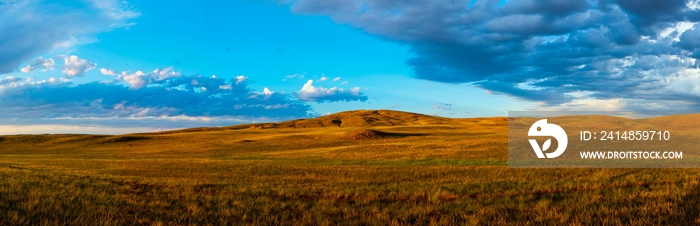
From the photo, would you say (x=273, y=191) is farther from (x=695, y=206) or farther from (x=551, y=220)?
(x=695, y=206)

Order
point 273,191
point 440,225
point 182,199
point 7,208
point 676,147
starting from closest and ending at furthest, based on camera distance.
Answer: point 440,225 < point 7,208 < point 182,199 < point 273,191 < point 676,147

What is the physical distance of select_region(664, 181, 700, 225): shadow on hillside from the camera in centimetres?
868

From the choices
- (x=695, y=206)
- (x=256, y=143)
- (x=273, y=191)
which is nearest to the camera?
(x=695, y=206)

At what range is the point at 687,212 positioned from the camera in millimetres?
9445

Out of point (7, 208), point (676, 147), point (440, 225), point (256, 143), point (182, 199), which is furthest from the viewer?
point (256, 143)

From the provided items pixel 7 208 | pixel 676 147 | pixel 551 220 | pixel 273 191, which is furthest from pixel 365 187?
pixel 676 147

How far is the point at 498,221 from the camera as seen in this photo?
8875 millimetres

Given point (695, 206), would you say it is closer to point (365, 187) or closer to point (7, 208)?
point (365, 187)

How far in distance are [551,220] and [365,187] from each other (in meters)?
7.56

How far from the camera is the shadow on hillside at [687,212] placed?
28.5 feet

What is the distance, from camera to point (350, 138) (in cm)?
7806

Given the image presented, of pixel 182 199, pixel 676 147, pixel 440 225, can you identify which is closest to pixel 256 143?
pixel 676 147

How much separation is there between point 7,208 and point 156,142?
282 ft

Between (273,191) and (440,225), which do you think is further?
(273,191)
